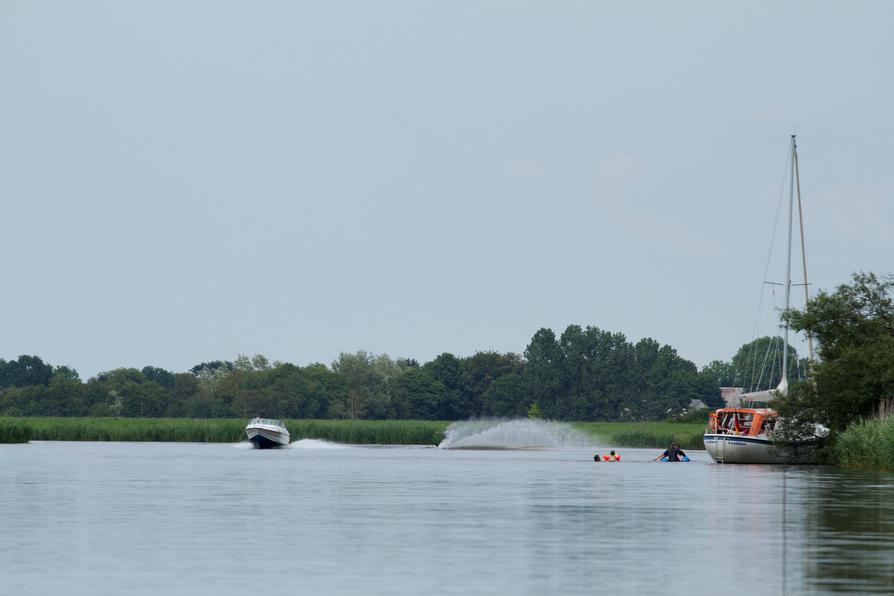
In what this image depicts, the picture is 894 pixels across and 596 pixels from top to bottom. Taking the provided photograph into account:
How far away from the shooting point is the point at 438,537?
2434cm

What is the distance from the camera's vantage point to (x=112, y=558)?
20750mm

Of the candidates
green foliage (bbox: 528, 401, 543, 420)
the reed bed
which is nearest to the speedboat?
the reed bed

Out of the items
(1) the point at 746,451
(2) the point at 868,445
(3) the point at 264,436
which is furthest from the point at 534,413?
(2) the point at 868,445

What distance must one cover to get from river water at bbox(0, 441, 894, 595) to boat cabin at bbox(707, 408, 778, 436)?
2591cm

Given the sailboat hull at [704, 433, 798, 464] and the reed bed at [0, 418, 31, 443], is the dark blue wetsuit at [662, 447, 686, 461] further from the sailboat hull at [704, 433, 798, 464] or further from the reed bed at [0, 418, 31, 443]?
the reed bed at [0, 418, 31, 443]

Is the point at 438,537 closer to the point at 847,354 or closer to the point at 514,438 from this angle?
the point at 847,354

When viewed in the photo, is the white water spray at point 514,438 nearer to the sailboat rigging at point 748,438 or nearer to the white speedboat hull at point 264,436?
the white speedboat hull at point 264,436

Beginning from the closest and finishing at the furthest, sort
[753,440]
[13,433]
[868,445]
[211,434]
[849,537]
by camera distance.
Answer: [849,537] < [868,445] < [753,440] < [13,433] < [211,434]

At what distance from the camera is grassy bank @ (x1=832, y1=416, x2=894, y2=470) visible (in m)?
58.0

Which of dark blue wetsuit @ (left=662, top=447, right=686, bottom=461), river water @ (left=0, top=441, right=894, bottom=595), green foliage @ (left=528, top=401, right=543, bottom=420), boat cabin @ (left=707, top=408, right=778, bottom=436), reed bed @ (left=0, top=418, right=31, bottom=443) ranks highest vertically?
green foliage @ (left=528, top=401, right=543, bottom=420)

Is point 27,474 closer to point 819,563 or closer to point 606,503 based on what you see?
point 606,503

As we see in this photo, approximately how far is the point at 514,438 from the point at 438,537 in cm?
10663

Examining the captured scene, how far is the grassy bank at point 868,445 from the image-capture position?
190ft

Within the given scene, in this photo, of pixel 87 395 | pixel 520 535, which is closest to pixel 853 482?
pixel 520 535
